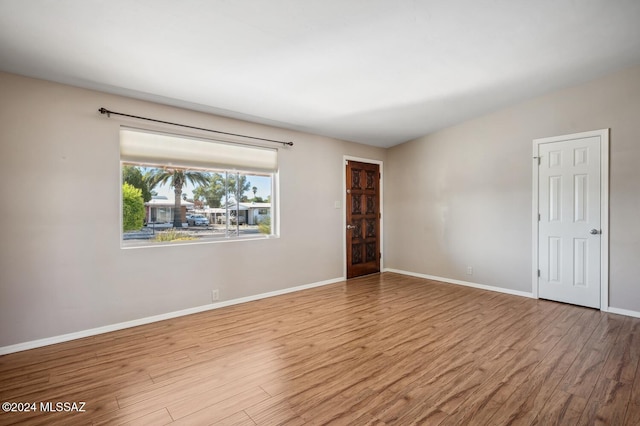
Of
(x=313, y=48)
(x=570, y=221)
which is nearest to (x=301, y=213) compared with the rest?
(x=313, y=48)

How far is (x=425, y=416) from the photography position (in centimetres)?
187

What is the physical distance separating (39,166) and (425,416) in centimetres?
390

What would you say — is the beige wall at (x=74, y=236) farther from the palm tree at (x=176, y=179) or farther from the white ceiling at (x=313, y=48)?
the palm tree at (x=176, y=179)

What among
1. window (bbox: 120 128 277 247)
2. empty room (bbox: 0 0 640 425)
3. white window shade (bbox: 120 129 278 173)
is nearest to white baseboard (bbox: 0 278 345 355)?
empty room (bbox: 0 0 640 425)

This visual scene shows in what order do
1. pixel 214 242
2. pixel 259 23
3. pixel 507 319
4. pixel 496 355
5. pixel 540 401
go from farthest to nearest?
1. pixel 214 242
2. pixel 507 319
3. pixel 496 355
4. pixel 259 23
5. pixel 540 401

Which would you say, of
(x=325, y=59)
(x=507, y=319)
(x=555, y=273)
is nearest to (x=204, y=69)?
(x=325, y=59)

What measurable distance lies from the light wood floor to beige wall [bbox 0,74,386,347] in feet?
1.02

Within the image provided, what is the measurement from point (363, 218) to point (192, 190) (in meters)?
3.24

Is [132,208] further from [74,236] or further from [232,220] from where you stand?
[232,220]

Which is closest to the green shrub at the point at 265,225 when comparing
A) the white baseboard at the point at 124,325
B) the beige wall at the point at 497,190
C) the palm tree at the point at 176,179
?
the white baseboard at the point at 124,325

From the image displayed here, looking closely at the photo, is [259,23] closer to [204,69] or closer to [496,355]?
[204,69]

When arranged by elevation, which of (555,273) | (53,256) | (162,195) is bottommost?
(555,273)

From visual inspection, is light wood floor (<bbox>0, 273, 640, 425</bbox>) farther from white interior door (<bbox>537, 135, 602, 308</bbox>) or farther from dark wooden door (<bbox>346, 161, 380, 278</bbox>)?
dark wooden door (<bbox>346, 161, 380, 278</bbox>)

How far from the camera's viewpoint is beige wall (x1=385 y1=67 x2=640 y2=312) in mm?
3643
